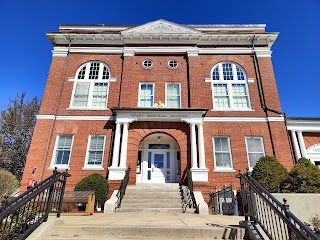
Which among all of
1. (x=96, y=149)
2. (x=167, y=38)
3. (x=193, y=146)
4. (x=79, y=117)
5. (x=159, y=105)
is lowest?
(x=96, y=149)

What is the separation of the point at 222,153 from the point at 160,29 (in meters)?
10.9

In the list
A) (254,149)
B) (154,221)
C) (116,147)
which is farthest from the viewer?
(254,149)

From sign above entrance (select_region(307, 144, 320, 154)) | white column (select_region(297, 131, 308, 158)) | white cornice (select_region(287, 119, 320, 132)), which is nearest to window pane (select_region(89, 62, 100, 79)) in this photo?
white cornice (select_region(287, 119, 320, 132))

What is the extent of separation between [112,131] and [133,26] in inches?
382

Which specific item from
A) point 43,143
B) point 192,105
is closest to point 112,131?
point 43,143

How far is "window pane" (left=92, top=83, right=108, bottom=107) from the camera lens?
1602cm

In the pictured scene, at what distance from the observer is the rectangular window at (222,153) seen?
1429 cm

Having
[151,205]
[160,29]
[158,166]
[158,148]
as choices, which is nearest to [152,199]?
[151,205]

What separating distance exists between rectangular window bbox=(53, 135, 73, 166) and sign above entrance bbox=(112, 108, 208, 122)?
3830 mm

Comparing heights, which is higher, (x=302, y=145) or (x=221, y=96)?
(x=221, y=96)

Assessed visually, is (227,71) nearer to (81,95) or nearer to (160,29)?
(160,29)

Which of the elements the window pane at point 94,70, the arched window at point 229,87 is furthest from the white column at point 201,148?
the window pane at point 94,70

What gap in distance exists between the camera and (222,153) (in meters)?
14.6

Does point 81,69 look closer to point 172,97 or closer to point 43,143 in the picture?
point 43,143
